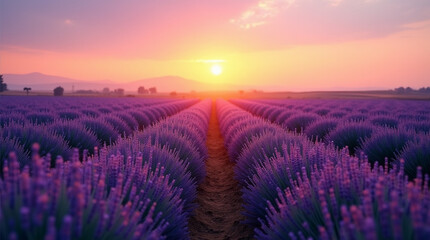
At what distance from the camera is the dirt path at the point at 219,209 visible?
434 cm

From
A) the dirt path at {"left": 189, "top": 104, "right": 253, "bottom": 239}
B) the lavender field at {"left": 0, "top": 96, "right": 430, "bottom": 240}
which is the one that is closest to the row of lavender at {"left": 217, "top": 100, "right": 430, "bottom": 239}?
the lavender field at {"left": 0, "top": 96, "right": 430, "bottom": 240}

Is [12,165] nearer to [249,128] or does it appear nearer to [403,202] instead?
[403,202]

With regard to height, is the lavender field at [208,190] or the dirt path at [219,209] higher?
the lavender field at [208,190]

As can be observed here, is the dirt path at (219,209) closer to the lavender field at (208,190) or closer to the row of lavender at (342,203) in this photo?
the lavender field at (208,190)

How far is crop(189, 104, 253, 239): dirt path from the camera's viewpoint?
4.34 meters

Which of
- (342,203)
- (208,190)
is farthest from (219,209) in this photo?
(342,203)

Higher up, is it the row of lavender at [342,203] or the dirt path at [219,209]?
the row of lavender at [342,203]

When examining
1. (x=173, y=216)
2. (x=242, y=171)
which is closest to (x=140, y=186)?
(x=173, y=216)

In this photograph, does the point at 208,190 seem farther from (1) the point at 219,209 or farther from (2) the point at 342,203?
(2) the point at 342,203

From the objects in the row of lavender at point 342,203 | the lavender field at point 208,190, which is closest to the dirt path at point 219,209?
the lavender field at point 208,190

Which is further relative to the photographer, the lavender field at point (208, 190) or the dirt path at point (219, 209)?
the dirt path at point (219, 209)

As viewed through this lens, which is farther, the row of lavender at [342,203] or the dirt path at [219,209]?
the dirt path at [219,209]

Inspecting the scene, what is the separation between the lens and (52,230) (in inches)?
48.8

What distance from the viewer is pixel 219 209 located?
17.4ft
